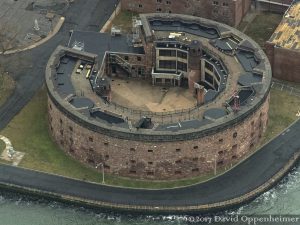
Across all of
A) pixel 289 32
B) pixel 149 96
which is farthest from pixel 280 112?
pixel 149 96

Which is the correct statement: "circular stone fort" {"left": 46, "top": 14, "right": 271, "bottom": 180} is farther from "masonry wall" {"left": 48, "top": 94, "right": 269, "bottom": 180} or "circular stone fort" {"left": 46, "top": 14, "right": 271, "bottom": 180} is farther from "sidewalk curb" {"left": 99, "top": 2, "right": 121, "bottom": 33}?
"sidewalk curb" {"left": 99, "top": 2, "right": 121, "bottom": 33}

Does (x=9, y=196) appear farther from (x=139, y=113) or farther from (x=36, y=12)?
(x=36, y=12)

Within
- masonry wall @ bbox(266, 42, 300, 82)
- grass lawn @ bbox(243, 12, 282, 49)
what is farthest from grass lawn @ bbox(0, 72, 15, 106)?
grass lawn @ bbox(243, 12, 282, 49)

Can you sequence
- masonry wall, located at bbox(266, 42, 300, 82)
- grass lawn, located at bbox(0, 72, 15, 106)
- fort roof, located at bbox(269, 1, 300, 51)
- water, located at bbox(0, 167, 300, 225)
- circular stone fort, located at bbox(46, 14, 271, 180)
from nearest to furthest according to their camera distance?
1. water, located at bbox(0, 167, 300, 225)
2. circular stone fort, located at bbox(46, 14, 271, 180)
3. grass lawn, located at bbox(0, 72, 15, 106)
4. masonry wall, located at bbox(266, 42, 300, 82)
5. fort roof, located at bbox(269, 1, 300, 51)

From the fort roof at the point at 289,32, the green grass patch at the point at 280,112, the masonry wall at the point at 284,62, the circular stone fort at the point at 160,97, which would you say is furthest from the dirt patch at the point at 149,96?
the fort roof at the point at 289,32

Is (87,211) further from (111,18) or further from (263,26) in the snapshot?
(263,26)

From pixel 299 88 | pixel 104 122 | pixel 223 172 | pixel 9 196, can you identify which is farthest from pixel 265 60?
pixel 9 196
